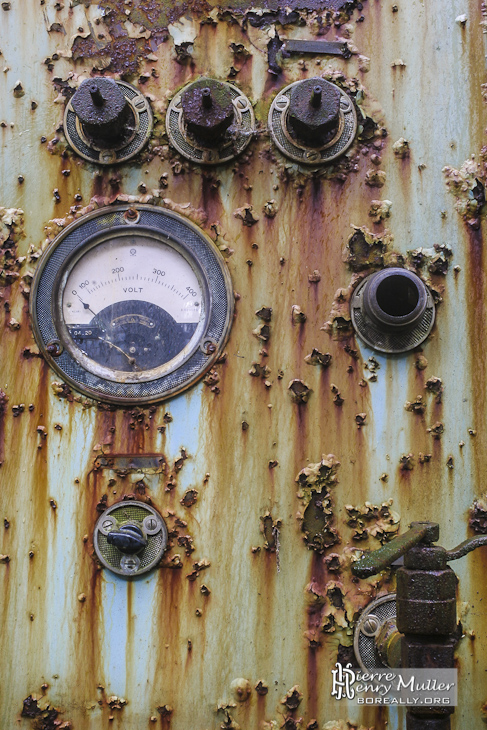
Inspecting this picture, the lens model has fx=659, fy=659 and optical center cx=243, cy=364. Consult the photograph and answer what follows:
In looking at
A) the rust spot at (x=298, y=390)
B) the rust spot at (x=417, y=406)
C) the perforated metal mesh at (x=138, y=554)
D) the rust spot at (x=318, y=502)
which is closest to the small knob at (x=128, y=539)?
the perforated metal mesh at (x=138, y=554)

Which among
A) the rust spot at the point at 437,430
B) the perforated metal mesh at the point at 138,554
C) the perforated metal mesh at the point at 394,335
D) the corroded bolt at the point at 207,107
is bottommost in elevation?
the perforated metal mesh at the point at 138,554

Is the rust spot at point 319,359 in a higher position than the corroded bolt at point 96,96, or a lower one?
lower

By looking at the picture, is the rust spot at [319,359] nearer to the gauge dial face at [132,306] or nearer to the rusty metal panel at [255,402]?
the rusty metal panel at [255,402]

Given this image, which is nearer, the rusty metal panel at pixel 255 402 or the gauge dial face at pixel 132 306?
the rusty metal panel at pixel 255 402

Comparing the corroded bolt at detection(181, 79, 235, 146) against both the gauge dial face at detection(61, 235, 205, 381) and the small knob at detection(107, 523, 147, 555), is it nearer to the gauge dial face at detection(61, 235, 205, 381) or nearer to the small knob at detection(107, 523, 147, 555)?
the gauge dial face at detection(61, 235, 205, 381)

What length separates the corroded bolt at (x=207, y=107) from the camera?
5.36ft

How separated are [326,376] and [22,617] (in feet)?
3.16

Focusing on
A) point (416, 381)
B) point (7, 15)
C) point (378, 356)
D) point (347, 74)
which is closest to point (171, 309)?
point (378, 356)

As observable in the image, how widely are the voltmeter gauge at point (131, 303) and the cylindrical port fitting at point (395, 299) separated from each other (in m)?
0.36

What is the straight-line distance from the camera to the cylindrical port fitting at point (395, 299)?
161cm

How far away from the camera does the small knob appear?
61.2 inches

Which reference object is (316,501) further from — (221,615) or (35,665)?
(35,665)

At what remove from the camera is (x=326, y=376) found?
167 centimetres

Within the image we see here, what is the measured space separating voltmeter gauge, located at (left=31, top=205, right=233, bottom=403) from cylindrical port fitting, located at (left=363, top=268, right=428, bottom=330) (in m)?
0.36
